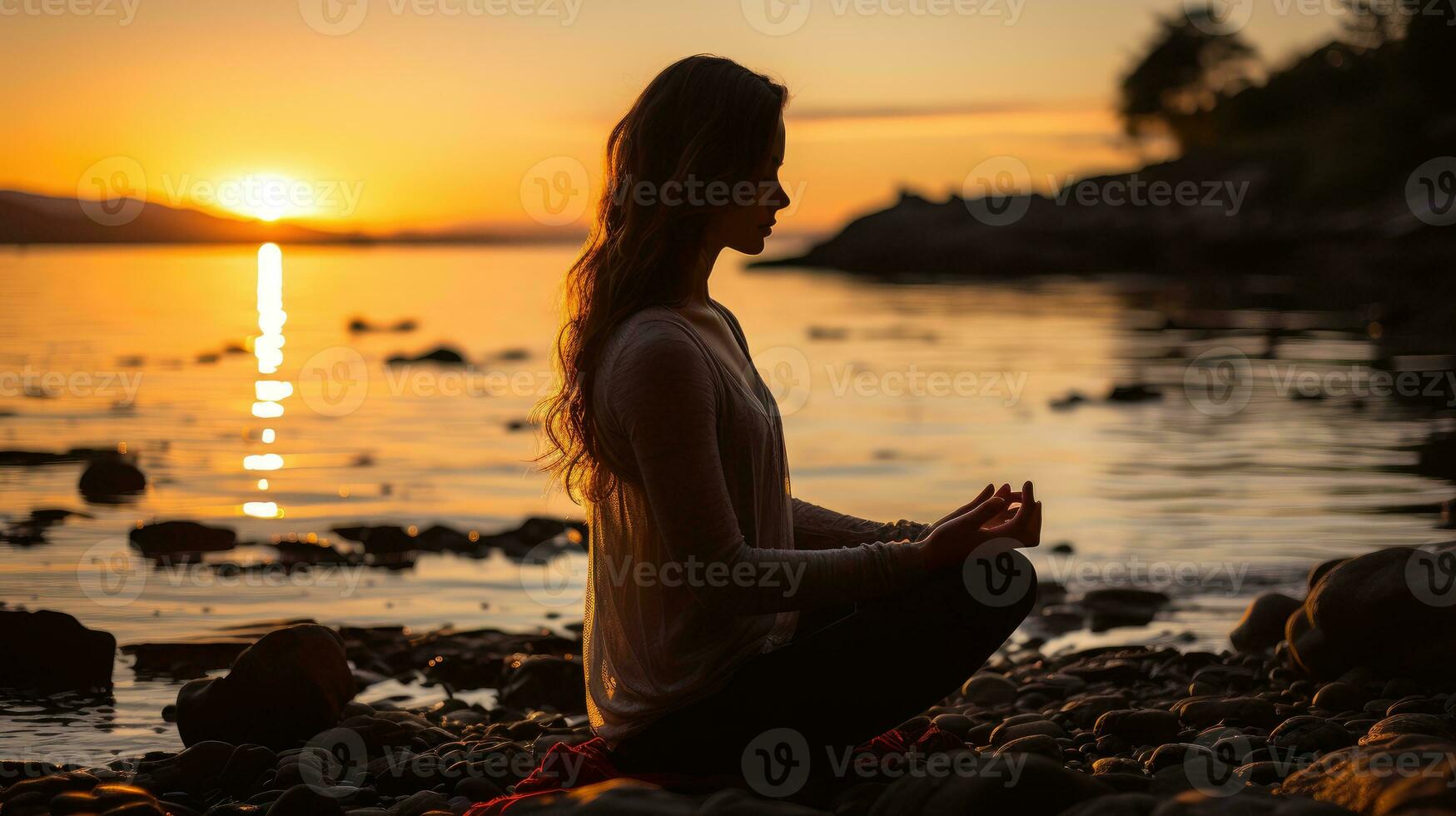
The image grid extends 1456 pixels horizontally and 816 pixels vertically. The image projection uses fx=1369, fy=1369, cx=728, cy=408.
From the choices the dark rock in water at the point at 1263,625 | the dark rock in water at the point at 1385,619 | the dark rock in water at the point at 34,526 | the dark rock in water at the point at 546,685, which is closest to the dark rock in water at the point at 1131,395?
the dark rock in water at the point at 1263,625

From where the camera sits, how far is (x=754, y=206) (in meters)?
3.60

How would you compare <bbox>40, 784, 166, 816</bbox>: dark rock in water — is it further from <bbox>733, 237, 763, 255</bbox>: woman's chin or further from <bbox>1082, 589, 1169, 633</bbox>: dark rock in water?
<bbox>1082, 589, 1169, 633</bbox>: dark rock in water

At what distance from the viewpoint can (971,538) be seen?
362cm

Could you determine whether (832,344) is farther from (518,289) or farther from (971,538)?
(518,289)

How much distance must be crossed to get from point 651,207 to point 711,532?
0.86 metres

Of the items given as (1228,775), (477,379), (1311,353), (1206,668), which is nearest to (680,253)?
(1228,775)

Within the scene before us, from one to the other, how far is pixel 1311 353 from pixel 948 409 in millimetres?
10181

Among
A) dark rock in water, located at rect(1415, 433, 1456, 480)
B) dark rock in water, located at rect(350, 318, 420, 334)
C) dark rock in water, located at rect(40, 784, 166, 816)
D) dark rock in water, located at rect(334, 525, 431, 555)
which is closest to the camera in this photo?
dark rock in water, located at rect(40, 784, 166, 816)

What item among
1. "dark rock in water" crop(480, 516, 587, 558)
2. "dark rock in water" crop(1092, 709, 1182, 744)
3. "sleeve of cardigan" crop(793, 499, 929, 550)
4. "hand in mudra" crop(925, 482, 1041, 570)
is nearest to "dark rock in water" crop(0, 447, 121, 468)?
"dark rock in water" crop(480, 516, 587, 558)

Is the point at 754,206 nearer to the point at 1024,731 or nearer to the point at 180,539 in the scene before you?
the point at 1024,731

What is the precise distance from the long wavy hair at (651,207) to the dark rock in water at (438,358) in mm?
19862

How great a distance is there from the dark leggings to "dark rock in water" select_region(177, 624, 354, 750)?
2.54m

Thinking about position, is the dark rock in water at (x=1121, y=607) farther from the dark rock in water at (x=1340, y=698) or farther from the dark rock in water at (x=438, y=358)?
the dark rock in water at (x=438, y=358)

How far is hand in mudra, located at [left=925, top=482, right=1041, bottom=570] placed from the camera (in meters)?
3.59
